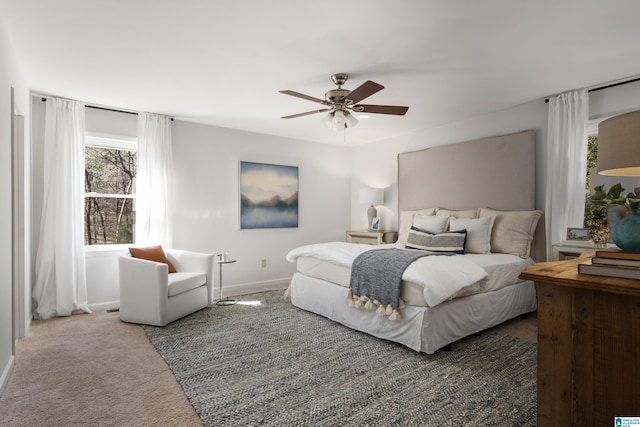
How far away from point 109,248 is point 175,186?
109 centimetres

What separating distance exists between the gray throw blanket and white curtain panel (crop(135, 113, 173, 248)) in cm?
Answer: 262

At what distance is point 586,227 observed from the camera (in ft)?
11.3

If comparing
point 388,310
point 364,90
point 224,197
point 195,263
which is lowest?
point 388,310

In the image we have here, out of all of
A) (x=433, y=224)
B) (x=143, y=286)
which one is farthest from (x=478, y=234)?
(x=143, y=286)

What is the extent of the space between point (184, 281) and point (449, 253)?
2818 millimetres

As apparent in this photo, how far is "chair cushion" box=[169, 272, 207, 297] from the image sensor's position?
3.43 m

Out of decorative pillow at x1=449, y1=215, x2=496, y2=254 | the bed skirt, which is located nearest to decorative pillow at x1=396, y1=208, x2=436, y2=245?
decorative pillow at x1=449, y1=215, x2=496, y2=254

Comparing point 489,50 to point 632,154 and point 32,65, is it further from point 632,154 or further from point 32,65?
point 32,65

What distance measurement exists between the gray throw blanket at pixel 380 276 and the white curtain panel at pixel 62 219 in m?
3.13

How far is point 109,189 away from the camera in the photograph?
4.36m

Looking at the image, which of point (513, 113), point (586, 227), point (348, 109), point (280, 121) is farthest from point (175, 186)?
point (586, 227)

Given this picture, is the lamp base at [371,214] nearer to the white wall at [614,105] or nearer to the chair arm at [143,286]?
the white wall at [614,105]

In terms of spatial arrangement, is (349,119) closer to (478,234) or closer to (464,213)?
(478,234)

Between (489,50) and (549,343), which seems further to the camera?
(489,50)
